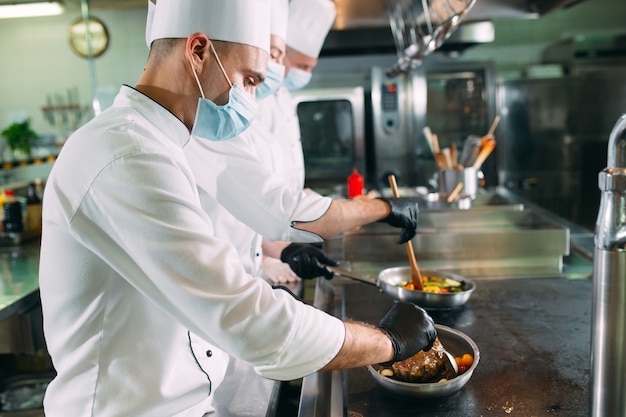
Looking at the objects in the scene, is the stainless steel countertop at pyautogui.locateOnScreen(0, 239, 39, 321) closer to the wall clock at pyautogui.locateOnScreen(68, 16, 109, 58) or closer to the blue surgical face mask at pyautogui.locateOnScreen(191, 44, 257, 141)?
the blue surgical face mask at pyautogui.locateOnScreen(191, 44, 257, 141)

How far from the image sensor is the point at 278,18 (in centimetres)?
202

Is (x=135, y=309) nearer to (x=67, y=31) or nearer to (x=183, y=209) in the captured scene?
(x=183, y=209)

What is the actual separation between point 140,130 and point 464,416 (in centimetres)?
86

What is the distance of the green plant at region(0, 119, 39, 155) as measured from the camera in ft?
16.9

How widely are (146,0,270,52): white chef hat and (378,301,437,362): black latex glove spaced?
0.69 meters

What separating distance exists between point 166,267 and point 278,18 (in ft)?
4.39

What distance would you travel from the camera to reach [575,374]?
128 centimetres

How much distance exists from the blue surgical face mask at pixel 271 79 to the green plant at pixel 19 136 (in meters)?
3.99

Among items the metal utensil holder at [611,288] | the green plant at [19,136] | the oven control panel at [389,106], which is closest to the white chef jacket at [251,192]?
the metal utensil holder at [611,288]

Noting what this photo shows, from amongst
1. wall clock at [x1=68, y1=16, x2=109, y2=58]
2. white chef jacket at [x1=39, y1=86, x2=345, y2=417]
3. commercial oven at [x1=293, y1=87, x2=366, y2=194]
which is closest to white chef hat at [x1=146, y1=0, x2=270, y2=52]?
white chef jacket at [x1=39, y1=86, x2=345, y2=417]

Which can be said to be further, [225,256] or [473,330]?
[473,330]

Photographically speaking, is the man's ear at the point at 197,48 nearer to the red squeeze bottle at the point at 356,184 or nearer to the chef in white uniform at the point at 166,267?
the chef in white uniform at the point at 166,267

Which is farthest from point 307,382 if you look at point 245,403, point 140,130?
point 140,130

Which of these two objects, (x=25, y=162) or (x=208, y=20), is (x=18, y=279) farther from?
(x=25, y=162)
